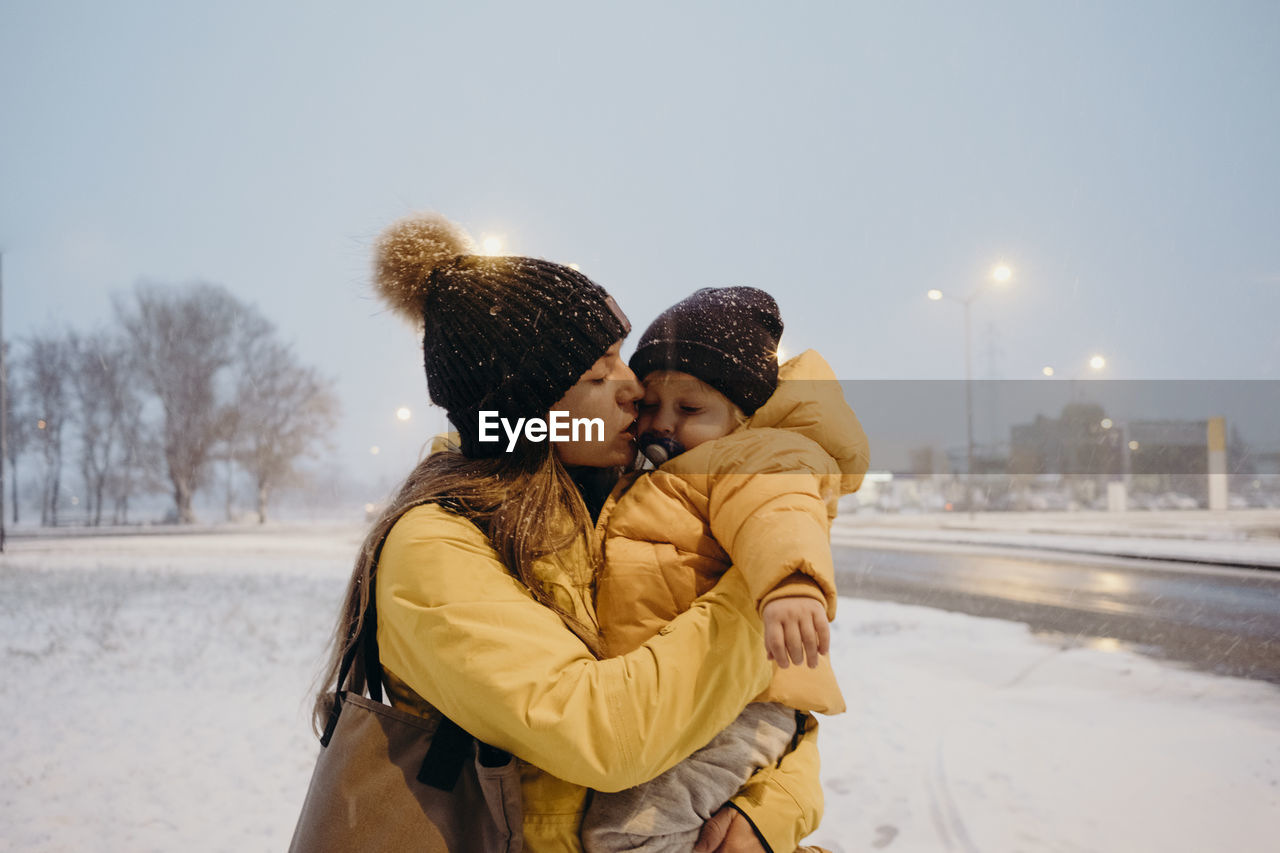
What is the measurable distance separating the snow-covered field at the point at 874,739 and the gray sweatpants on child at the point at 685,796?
1102mm


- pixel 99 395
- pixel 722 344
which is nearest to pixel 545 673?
pixel 722 344

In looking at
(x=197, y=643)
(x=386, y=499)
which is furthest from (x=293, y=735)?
(x=386, y=499)

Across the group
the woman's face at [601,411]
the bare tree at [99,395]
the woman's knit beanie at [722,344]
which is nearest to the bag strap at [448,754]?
the woman's face at [601,411]

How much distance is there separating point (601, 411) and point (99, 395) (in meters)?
17.9

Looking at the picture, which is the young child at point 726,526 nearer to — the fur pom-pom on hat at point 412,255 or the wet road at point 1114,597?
the fur pom-pom on hat at point 412,255

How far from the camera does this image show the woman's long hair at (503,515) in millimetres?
1307

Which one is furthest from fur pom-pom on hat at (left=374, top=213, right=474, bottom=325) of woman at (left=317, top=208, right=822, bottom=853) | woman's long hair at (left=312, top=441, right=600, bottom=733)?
woman's long hair at (left=312, top=441, right=600, bottom=733)

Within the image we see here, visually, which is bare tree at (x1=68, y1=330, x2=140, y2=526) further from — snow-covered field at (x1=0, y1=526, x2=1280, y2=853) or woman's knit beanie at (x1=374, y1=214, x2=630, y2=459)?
woman's knit beanie at (x1=374, y1=214, x2=630, y2=459)

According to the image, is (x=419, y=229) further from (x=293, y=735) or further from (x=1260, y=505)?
(x=1260, y=505)

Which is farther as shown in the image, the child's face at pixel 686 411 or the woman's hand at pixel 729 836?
the child's face at pixel 686 411

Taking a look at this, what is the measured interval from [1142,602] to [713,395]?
8.29 m

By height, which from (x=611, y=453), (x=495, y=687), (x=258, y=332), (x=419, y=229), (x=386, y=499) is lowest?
(x=495, y=687)

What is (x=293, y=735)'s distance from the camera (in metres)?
4.58

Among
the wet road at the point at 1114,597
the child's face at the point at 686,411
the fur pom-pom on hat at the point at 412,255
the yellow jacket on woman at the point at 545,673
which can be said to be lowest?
the wet road at the point at 1114,597
